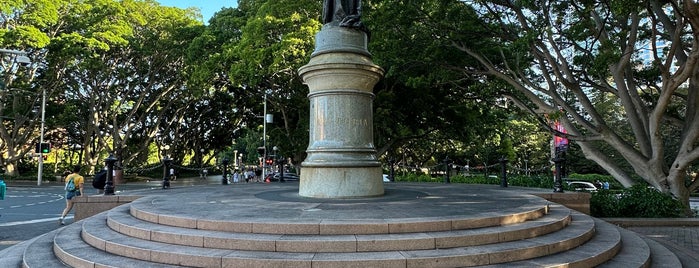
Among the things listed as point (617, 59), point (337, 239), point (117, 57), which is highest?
point (117, 57)

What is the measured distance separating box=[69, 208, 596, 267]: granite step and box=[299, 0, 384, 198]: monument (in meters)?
3.62

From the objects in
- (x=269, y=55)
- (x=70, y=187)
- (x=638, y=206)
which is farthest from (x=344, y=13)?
(x=269, y=55)

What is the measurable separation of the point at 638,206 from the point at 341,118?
7.56 metres

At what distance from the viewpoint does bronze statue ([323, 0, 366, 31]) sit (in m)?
9.15

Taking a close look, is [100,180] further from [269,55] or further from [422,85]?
[422,85]

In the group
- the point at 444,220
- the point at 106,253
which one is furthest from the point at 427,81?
the point at 106,253

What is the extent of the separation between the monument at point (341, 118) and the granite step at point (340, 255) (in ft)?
11.9

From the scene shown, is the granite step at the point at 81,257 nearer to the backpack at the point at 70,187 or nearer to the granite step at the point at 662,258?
the granite step at the point at 662,258

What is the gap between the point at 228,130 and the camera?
4706cm

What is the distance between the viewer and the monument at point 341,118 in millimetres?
8375

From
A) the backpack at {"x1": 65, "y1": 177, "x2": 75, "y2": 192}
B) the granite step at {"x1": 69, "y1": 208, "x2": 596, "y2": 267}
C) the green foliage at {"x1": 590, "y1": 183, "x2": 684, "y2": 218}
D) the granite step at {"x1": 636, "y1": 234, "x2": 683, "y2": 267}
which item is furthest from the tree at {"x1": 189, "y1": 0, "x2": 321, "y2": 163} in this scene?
the granite step at {"x1": 636, "y1": 234, "x2": 683, "y2": 267}

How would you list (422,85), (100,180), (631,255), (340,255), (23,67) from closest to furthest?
(340,255), (631,255), (100,180), (422,85), (23,67)

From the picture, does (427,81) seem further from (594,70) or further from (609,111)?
(609,111)

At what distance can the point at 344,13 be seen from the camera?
9.34 meters
